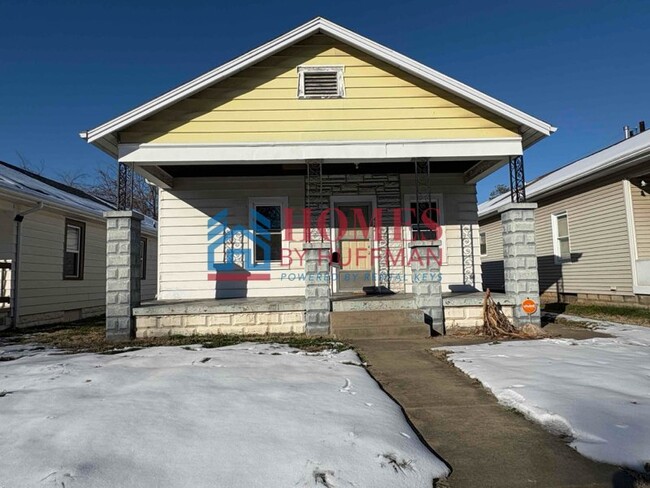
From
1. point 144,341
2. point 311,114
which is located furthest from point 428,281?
point 144,341

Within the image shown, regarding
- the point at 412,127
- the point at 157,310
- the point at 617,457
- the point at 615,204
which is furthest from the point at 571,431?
the point at 615,204

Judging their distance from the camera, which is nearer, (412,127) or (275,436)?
(275,436)

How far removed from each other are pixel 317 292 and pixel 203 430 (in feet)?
13.7

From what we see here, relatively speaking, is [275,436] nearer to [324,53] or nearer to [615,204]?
[324,53]

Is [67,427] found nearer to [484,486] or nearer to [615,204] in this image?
[484,486]

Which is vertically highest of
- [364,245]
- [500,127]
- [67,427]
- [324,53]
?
[324,53]

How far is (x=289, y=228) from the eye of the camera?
8648 millimetres

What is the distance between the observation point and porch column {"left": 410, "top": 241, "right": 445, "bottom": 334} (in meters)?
6.63

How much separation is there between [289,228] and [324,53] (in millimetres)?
3553

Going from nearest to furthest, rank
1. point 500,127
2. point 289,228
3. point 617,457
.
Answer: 1. point 617,457
2. point 500,127
3. point 289,228

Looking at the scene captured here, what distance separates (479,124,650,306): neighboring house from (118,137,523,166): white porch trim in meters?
4.53

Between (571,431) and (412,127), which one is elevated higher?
(412,127)

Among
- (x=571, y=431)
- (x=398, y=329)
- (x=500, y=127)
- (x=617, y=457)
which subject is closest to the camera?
(x=617, y=457)

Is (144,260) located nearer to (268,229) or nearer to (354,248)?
(268,229)
